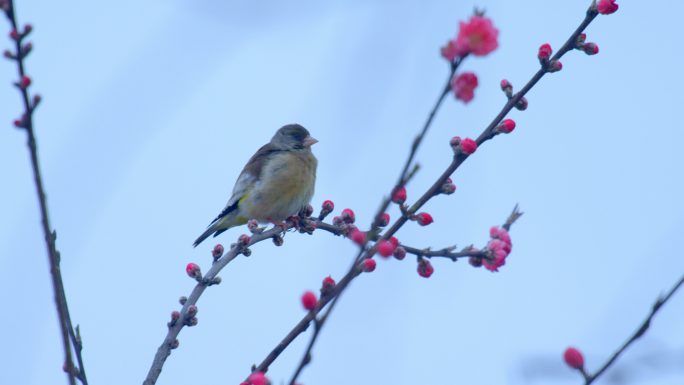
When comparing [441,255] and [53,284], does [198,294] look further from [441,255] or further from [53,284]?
[441,255]

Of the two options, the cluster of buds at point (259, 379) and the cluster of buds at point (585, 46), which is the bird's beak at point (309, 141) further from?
the cluster of buds at point (259, 379)

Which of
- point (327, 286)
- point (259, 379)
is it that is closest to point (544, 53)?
point (327, 286)

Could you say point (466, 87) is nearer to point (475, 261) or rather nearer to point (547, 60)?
point (475, 261)

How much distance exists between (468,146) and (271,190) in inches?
165

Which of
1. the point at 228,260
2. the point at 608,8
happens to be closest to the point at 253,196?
the point at 228,260

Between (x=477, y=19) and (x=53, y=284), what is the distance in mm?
1652

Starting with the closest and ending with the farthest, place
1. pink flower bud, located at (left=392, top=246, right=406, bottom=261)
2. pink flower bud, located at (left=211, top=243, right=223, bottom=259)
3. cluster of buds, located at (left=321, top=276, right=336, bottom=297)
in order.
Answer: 1. cluster of buds, located at (left=321, top=276, right=336, bottom=297)
2. pink flower bud, located at (left=392, top=246, right=406, bottom=261)
3. pink flower bud, located at (left=211, top=243, right=223, bottom=259)

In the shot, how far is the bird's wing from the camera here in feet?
22.5

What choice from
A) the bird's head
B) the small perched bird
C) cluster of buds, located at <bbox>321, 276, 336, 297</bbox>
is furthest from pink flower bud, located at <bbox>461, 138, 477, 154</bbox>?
the bird's head

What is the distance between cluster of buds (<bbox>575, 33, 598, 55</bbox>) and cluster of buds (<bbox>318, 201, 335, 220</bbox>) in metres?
1.81

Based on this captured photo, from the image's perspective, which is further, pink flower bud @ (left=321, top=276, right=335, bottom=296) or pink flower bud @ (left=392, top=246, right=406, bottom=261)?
pink flower bud @ (left=392, top=246, right=406, bottom=261)

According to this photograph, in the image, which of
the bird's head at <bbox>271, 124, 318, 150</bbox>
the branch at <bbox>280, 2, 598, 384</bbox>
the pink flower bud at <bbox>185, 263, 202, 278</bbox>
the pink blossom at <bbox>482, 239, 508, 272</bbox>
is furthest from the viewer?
the bird's head at <bbox>271, 124, 318, 150</bbox>

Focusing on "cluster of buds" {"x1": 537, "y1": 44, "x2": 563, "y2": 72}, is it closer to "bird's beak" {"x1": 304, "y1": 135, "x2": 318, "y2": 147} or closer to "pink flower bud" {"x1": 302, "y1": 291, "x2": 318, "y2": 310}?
"pink flower bud" {"x1": 302, "y1": 291, "x2": 318, "y2": 310}

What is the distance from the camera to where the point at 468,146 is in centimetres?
264
